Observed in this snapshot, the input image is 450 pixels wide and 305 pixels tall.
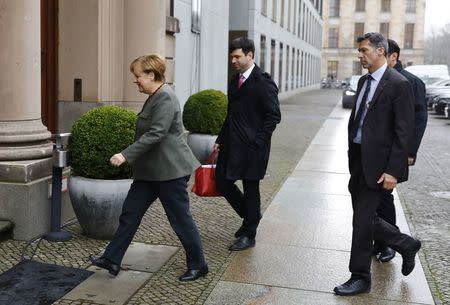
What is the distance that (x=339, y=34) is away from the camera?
8481 centimetres

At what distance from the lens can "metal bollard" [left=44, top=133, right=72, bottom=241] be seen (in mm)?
5820

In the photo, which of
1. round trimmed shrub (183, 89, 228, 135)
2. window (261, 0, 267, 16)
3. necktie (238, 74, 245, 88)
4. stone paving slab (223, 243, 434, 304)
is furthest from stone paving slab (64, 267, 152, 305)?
window (261, 0, 267, 16)

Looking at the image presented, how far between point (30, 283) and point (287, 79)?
34046 millimetres

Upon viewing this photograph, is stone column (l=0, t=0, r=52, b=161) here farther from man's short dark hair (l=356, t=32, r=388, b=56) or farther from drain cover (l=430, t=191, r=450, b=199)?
drain cover (l=430, t=191, r=450, b=199)

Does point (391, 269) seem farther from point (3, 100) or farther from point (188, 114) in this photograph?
point (188, 114)

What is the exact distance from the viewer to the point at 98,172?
5801 millimetres

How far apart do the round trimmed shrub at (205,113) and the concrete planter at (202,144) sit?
15 cm

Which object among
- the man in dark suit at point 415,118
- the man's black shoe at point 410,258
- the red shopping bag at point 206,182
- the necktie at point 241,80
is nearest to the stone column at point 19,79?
the red shopping bag at point 206,182

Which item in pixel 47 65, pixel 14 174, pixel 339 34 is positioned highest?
pixel 339 34

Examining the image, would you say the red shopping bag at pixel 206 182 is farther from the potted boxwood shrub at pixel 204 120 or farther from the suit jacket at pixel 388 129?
the potted boxwood shrub at pixel 204 120

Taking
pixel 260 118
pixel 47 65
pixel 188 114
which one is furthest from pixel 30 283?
pixel 188 114

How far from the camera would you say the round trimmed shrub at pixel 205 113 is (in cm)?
1054

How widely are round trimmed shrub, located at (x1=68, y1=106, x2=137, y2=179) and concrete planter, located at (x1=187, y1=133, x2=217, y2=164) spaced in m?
4.48

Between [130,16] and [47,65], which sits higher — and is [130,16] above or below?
above
